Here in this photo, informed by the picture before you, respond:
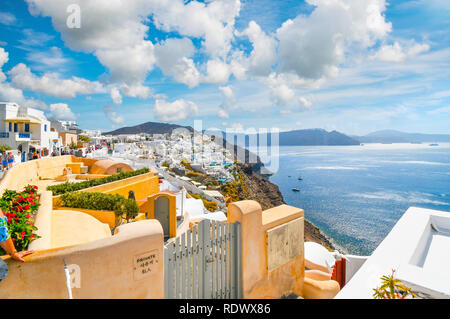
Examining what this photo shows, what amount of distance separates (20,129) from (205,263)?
35.3 m

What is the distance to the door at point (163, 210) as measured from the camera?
10.2 m

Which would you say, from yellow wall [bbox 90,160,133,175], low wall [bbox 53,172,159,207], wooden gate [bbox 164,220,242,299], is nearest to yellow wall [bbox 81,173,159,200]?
low wall [bbox 53,172,159,207]

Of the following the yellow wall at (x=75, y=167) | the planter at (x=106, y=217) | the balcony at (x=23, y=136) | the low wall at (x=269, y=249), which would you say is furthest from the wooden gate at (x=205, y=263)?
the balcony at (x=23, y=136)

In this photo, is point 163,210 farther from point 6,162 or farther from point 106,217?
point 6,162

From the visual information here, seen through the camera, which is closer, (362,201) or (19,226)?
(19,226)

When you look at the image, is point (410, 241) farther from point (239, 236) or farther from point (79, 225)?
point (79, 225)

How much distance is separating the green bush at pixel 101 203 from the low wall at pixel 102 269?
6.19 metres

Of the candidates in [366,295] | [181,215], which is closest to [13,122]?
[181,215]

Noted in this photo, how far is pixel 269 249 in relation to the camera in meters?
4.49

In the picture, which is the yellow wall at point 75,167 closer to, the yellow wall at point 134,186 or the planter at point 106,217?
the yellow wall at point 134,186

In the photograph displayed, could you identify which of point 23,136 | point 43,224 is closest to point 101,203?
point 43,224

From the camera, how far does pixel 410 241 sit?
237 inches

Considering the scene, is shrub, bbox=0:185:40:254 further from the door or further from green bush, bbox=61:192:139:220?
the door
